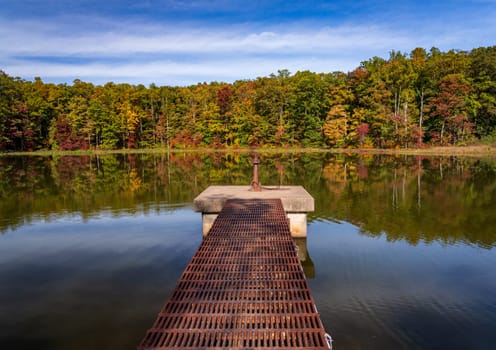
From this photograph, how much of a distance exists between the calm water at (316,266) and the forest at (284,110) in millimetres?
30826

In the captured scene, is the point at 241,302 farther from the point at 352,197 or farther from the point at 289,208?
the point at 352,197

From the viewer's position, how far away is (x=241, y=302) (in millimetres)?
4055

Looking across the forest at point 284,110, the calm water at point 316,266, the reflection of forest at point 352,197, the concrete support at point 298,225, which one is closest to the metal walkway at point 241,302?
the calm water at point 316,266

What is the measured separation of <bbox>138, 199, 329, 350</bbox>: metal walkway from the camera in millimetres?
3326

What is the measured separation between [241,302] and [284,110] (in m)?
51.0

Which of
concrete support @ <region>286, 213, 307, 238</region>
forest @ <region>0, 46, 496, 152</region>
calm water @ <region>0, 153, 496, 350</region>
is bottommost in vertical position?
calm water @ <region>0, 153, 496, 350</region>

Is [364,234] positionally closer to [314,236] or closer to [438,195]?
[314,236]

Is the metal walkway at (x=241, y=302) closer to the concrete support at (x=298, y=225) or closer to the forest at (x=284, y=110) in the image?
the concrete support at (x=298, y=225)

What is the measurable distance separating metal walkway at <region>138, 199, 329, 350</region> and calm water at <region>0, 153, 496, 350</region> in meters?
0.86

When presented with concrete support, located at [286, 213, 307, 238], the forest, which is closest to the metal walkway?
concrete support, located at [286, 213, 307, 238]

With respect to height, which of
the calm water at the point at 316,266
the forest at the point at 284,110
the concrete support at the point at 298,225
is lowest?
the calm water at the point at 316,266

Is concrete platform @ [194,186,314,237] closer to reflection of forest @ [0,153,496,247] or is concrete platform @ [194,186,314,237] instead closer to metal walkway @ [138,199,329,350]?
reflection of forest @ [0,153,496,247]

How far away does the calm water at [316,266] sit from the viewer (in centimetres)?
469

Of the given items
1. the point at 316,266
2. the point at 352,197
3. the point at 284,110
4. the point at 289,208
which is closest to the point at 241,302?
the point at 316,266
